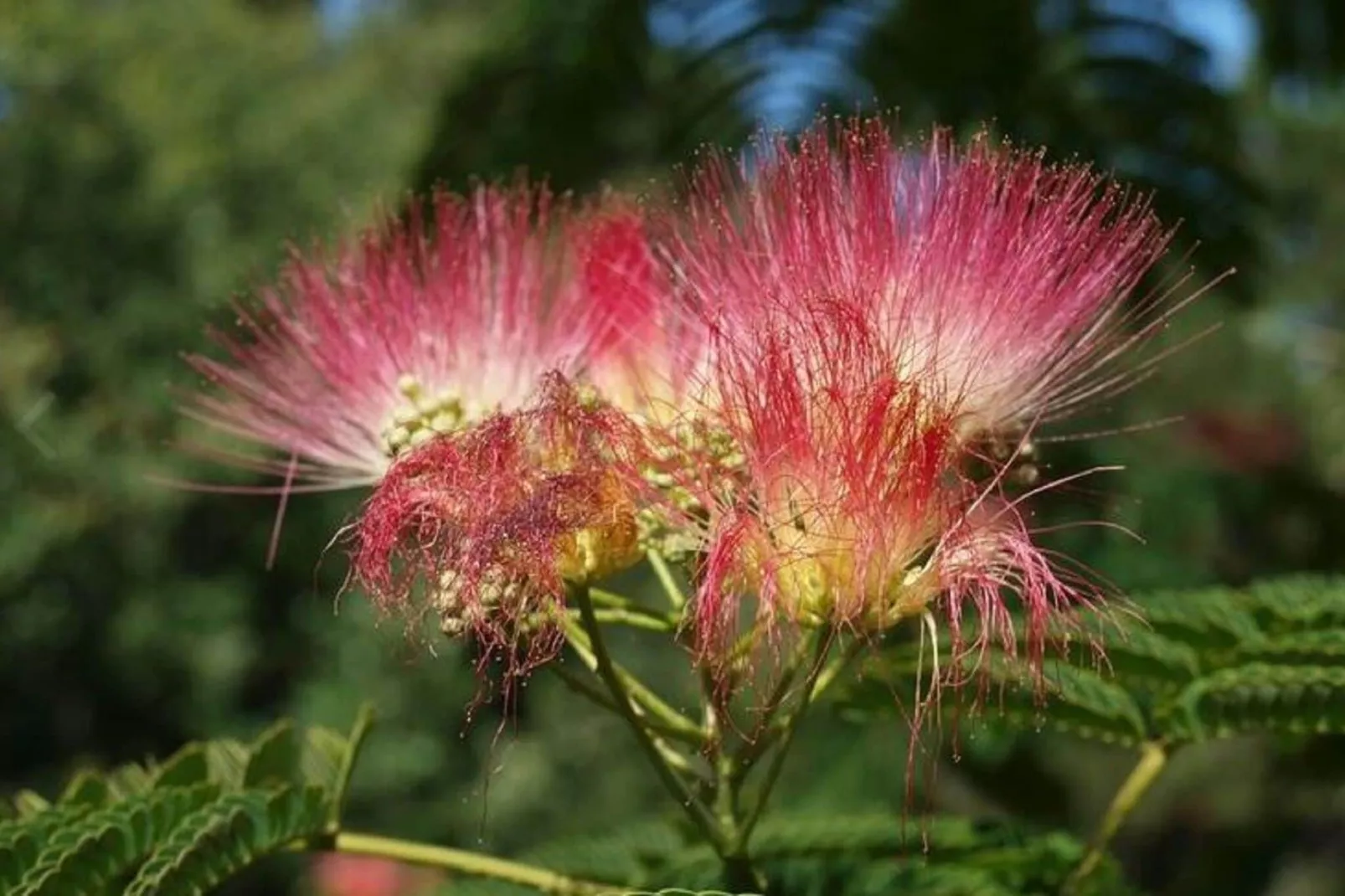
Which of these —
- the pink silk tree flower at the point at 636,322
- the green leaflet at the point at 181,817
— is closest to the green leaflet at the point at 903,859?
the green leaflet at the point at 181,817

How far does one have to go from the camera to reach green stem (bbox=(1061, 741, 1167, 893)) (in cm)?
192

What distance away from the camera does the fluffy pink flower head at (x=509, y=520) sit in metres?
1.51

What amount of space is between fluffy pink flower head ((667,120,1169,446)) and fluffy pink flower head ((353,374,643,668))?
0.64 ft

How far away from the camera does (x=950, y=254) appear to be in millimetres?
1597

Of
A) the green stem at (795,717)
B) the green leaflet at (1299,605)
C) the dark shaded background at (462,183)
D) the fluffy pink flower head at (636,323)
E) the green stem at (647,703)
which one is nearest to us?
the green stem at (795,717)

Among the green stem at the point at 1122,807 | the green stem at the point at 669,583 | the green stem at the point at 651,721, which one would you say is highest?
the green stem at the point at 669,583

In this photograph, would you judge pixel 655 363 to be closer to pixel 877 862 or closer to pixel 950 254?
pixel 950 254

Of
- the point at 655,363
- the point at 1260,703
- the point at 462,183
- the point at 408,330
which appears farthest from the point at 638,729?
the point at 462,183

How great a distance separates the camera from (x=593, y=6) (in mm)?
3713

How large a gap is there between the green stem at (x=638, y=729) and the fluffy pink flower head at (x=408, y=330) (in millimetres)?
359

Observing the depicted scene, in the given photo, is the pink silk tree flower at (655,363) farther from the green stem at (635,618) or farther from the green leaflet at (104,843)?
the green leaflet at (104,843)

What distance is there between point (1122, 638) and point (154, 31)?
1182 cm

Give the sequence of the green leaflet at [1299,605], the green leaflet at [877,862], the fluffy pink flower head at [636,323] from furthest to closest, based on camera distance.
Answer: the green leaflet at [877,862]
the green leaflet at [1299,605]
the fluffy pink flower head at [636,323]

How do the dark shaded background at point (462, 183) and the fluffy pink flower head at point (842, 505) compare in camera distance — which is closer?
the fluffy pink flower head at point (842, 505)
